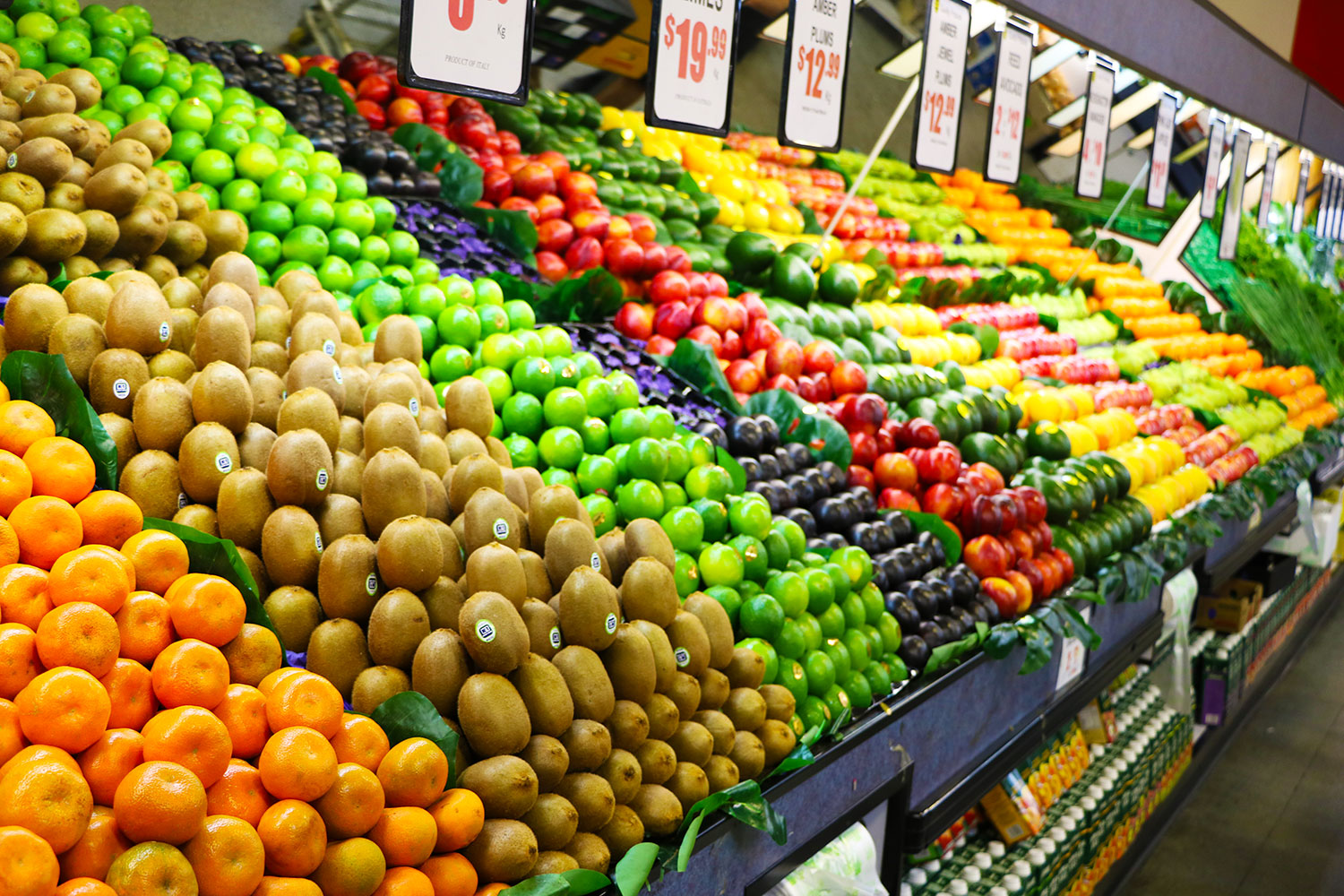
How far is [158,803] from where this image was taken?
120 cm

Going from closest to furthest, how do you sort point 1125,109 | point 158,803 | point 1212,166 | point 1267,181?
Result: 1. point 158,803
2. point 1212,166
3. point 1267,181
4. point 1125,109

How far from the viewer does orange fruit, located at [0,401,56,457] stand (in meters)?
1.58

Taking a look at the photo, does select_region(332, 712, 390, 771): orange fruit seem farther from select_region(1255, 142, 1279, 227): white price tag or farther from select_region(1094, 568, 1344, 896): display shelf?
select_region(1255, 142, 1279, 227): white price tag

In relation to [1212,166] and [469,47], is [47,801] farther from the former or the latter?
[1212,166]

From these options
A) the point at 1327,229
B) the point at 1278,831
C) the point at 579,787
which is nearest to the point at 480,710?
the point at 579,787

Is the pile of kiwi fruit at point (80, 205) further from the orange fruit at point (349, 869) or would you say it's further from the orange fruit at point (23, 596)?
the orange fruit at point (349, 869)

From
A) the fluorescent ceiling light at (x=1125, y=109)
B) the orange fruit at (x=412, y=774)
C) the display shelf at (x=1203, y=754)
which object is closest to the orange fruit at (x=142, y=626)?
the orange fruit at (x=412, y=774)

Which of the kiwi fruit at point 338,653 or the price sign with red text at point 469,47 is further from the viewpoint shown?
the price sign with red text at point 469,47

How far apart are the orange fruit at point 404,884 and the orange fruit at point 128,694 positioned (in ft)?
1.24

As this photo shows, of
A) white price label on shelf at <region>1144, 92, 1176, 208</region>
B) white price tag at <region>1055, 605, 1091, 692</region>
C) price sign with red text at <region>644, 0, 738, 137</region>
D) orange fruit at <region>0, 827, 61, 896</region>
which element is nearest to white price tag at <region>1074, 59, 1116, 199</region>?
white price label on shelf at <region>1144, 92, 1176, 208</region>

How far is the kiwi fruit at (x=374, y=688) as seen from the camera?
164cm

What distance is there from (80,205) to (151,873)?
5.38 feet

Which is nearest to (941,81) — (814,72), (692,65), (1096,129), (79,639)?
(814,72)

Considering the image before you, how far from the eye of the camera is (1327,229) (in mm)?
12219
